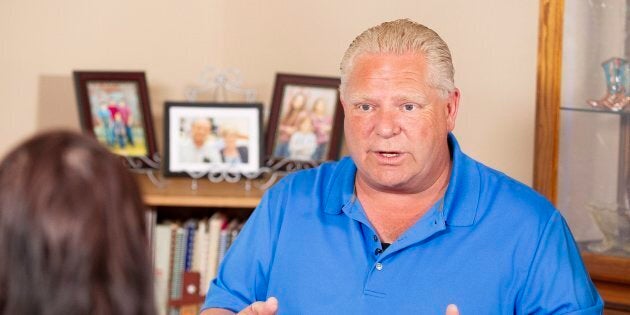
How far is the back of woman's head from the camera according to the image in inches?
32.5

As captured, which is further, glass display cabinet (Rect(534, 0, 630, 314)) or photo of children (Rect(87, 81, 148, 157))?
photo of children (Rect(87, 81, 148, 157))

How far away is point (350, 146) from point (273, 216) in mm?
211

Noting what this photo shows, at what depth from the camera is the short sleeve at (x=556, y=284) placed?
1.89 metres

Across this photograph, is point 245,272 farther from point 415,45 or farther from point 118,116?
point 118,116

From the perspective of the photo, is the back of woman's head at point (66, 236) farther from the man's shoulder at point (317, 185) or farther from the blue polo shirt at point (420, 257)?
the man's shoulder at point (317, 185)

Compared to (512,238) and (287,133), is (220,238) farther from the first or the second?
(512,238)

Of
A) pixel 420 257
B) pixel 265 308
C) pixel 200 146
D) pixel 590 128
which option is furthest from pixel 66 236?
pixel 200 146

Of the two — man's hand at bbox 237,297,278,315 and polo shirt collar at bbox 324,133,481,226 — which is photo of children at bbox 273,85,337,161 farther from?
man's hand at bbox 237,297,278,315

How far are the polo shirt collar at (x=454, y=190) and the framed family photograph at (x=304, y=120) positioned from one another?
0.92m

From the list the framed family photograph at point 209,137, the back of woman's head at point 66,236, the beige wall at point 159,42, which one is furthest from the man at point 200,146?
the back of woman's head at point 66,236

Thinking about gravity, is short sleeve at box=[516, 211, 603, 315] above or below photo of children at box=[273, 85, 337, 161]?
below

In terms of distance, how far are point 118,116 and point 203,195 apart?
1.40 ft

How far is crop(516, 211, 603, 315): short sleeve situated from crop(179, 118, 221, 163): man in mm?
1384

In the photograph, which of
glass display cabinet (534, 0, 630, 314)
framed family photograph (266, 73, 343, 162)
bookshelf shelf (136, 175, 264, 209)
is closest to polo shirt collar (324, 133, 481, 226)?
glass display cabinet (534, 0, 630, 314)
